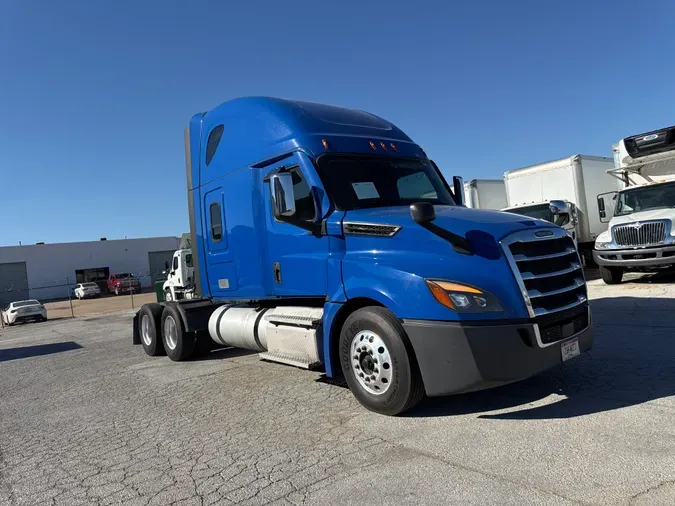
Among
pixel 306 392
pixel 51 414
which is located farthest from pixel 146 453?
pixel 51 414

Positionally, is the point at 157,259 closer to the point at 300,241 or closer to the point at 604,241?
the point at 604,241

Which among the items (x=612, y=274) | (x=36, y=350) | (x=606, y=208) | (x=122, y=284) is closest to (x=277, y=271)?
(x=36, y=350)

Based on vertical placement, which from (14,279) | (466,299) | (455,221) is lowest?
(466,299)

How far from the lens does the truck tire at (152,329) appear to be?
9.23 meters

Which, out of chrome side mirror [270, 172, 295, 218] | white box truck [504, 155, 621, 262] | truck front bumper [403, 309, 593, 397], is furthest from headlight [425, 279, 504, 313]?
white box truck [504, 155, 621, 262]

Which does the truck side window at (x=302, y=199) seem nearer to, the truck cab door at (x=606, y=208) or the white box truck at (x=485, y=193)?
the truck cab door at (x=606, y=208)

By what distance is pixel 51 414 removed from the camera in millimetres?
6012

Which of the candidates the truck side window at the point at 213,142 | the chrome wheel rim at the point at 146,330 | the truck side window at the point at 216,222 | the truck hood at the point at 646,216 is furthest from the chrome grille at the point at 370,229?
the truck hood at the point at 646,216

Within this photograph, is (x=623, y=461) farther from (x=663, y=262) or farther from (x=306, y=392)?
(x=663, y=262)

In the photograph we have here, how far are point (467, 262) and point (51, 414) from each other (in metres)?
4.95

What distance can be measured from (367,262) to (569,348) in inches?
76.0

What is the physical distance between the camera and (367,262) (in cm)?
484

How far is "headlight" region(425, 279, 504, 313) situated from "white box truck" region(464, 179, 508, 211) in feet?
51.2

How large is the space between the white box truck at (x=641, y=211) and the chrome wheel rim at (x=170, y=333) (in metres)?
10.2
